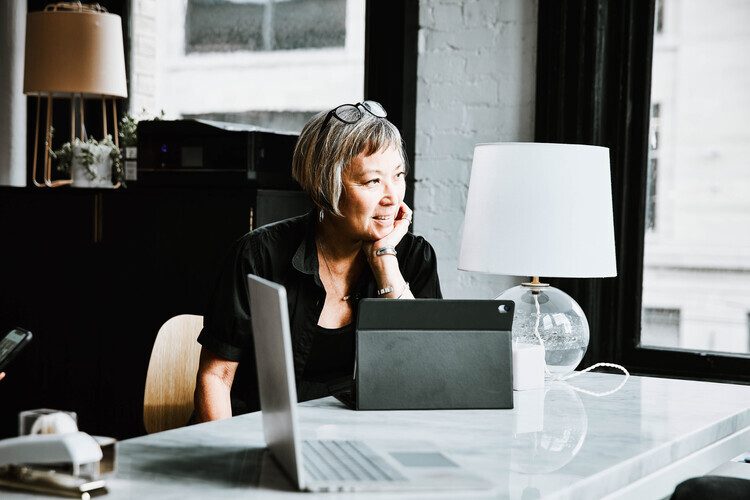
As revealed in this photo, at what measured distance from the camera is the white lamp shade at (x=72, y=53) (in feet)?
12.0

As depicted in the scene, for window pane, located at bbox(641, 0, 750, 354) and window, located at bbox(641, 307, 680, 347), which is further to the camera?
window, located at bbox(641, 307, 680, 347)

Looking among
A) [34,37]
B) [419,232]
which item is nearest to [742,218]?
[419,232]

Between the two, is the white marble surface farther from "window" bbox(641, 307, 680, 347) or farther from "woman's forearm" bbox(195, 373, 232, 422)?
"window" bbox(641, 307, 680, 347)

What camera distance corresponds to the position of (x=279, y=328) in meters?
1.24

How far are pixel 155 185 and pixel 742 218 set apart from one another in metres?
1.87

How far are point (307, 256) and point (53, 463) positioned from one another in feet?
3.48

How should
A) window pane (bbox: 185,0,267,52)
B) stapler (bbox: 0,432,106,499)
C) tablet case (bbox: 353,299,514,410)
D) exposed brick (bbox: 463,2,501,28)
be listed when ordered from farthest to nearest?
1. window pane (bbox: 185,0,267,52)
2. exposed brick (bbox: 463,2,501,28)
3. tablet case (bbox: 353,299,514,410)
4. stapler (bbox: 0,432,106,499)

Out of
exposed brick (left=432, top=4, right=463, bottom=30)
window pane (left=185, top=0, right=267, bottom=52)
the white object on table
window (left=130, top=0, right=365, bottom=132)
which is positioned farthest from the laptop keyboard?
window pane (left=185, top=0, right=267, bottom=52)

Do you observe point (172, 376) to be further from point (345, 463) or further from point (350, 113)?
point (345, 463)

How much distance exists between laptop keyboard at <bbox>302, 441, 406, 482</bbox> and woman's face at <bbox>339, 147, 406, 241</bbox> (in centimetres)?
80

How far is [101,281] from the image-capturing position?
358cm

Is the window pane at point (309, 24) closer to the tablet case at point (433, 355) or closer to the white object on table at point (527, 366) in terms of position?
the white object on table at point (527, 366)

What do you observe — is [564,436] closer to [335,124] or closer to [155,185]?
[335,124]

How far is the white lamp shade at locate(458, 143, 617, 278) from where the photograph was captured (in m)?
2.14
